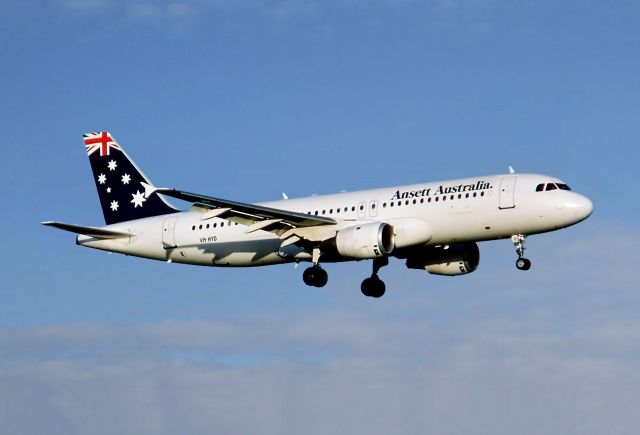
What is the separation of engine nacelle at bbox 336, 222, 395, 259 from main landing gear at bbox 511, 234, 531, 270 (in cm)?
548

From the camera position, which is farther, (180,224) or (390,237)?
(180,224)

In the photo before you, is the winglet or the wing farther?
the winglet

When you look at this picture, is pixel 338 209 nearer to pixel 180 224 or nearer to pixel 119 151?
pixel 180 224

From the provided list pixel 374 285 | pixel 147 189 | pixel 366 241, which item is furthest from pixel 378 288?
pixel 147 189

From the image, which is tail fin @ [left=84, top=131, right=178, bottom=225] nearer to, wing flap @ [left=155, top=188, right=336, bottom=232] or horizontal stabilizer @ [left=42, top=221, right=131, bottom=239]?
horizontal stabilizer @ [left=42, top=221, right=131, bottom=239]

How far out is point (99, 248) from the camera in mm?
65875

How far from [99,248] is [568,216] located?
80.3 feet

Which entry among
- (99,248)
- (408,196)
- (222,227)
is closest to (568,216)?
(408,196)

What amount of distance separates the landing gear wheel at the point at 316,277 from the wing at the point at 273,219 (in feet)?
5.00

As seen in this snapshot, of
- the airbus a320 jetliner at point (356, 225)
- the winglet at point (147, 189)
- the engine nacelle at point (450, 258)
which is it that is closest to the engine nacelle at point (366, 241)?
the airbus a320 jetliner at point (356, 225)

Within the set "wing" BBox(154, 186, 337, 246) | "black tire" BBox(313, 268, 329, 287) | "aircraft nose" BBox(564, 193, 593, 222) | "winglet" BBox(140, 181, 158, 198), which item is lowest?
"black tire" BBox(313, 268, 329, 287)

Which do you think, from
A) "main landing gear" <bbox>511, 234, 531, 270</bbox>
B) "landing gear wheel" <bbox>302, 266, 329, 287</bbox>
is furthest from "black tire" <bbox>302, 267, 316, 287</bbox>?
"main landing gear" <bbox>511, 234, 531, 270</bbox>

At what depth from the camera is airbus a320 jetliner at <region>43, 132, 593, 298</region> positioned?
2205 inches

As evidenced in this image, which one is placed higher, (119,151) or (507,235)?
(119,151)
